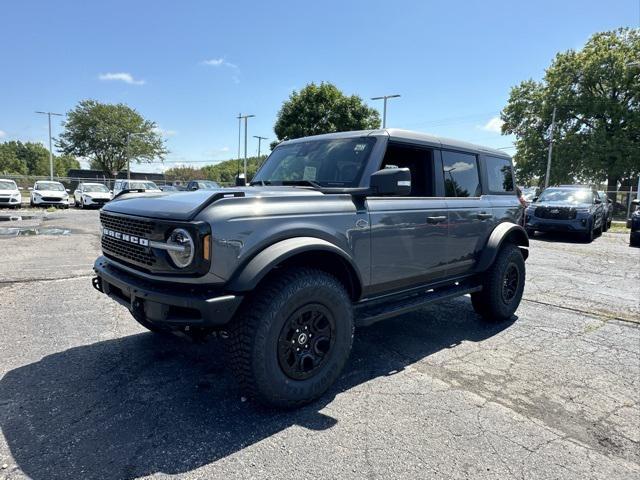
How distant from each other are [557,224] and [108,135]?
51208 millimetres

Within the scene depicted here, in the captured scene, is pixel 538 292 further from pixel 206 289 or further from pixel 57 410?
pixel 57 410

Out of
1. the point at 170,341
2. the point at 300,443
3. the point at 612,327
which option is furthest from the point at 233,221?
the point at 612,327

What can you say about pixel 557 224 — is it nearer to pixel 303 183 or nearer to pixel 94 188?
pixel 303 183

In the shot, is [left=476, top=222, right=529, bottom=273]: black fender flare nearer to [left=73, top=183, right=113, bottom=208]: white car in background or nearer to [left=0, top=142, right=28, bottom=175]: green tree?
[left=73, top=183, right=113, bottom=208]: white car in background

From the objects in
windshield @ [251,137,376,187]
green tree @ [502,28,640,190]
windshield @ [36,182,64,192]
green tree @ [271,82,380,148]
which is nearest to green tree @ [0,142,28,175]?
windshield @ [36,182,64,192]

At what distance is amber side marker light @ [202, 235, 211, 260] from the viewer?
7.84 ft

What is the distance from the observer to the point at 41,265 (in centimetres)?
711

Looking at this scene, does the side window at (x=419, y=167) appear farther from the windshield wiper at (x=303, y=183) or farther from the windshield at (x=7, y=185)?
the windshield at (x=7, y=185)

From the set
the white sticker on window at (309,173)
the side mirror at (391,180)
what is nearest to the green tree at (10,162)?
the white sticker on window at (309,173)

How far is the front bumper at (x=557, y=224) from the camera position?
12.4 m

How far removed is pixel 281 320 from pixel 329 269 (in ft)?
2.15

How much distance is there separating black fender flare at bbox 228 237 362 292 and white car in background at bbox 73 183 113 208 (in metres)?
22.6

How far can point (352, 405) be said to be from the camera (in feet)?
9.59

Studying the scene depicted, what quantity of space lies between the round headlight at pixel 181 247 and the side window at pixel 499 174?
3733mm
